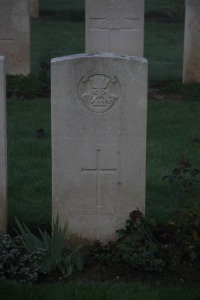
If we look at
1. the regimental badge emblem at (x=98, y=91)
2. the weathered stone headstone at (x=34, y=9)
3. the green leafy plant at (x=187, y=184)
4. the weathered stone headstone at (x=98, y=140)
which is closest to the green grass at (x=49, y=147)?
the green leafy plant at (x=187, y=184)

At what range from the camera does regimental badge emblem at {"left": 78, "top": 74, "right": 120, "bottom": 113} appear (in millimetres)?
6398

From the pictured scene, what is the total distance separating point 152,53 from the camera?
17.1 meters

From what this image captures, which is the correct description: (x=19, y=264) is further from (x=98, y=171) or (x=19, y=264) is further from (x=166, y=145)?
(x=166, y=145)

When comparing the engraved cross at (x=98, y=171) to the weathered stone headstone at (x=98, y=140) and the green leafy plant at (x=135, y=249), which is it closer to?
the weathered stone headstone at (x=98, y=140)

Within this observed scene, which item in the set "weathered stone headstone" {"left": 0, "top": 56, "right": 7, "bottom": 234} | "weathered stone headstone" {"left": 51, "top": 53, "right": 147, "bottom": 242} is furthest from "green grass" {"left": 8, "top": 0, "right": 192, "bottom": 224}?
"weathered stone headstone" {"left": 51, "top": 53, "right": 147, "bottom": 242}

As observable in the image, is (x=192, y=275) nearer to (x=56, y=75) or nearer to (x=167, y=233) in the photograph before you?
(x=167, y=233)

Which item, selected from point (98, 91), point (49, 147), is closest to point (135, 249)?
point (98, 91)

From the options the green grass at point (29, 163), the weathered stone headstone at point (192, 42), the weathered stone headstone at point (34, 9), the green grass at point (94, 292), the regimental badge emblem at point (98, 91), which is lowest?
the green grass at point (94, 292)

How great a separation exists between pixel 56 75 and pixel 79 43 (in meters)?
12.1

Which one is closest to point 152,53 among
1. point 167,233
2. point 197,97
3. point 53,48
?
point 53,48

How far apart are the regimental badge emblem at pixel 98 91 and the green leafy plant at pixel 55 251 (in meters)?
0.88

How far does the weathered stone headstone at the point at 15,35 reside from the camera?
43.1ft

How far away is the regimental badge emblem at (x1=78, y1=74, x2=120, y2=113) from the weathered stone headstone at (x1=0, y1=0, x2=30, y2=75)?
22.6 ft

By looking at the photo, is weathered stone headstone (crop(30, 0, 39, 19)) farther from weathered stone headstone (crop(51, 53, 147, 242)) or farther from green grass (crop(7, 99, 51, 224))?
weathered stone headstone (crop(51, 53, 147, 242))
